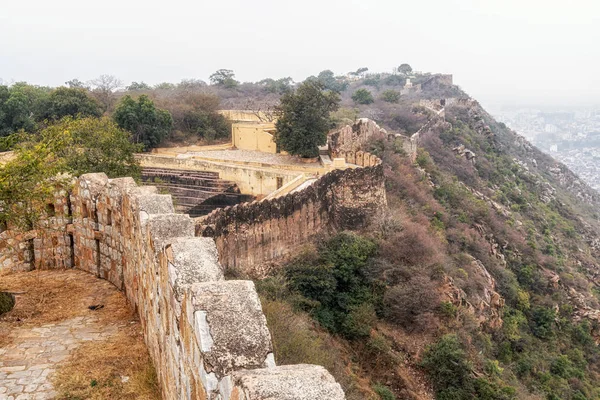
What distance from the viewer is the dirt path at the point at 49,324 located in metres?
4.29

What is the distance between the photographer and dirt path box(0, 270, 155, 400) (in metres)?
4.29

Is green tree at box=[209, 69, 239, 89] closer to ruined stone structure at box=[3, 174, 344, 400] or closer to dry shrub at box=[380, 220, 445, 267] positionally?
dry shrub at box=[380, 220, 445, 267]

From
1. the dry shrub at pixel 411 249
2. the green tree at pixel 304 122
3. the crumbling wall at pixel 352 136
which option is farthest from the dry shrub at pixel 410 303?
the green tree at pixel 304 122

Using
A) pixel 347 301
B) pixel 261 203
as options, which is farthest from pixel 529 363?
pixel 261 203

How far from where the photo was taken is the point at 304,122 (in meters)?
21.8

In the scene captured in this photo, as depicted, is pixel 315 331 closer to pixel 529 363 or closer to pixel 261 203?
pixel 261 203

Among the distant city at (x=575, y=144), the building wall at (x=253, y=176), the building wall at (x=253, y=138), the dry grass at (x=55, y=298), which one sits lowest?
the distant city at (x=575, y=144)

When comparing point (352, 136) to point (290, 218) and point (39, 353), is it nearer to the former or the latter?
point (290, 218)

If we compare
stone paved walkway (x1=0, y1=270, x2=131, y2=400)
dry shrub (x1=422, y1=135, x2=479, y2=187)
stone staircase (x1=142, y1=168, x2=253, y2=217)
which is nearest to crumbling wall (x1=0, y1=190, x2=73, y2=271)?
stone paved walkway (x1=0, y1=270, x2=131, y2=400)

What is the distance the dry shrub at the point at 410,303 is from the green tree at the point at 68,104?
16655mm

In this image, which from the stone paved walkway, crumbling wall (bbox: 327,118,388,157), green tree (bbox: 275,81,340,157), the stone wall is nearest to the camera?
the stone paved walkway

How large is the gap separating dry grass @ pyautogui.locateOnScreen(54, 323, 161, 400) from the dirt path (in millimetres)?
41

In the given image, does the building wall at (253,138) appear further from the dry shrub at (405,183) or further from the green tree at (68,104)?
the green tree at (68,104)

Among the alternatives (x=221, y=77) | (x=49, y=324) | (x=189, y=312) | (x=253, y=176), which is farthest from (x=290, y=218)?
(x=221, y=77)
